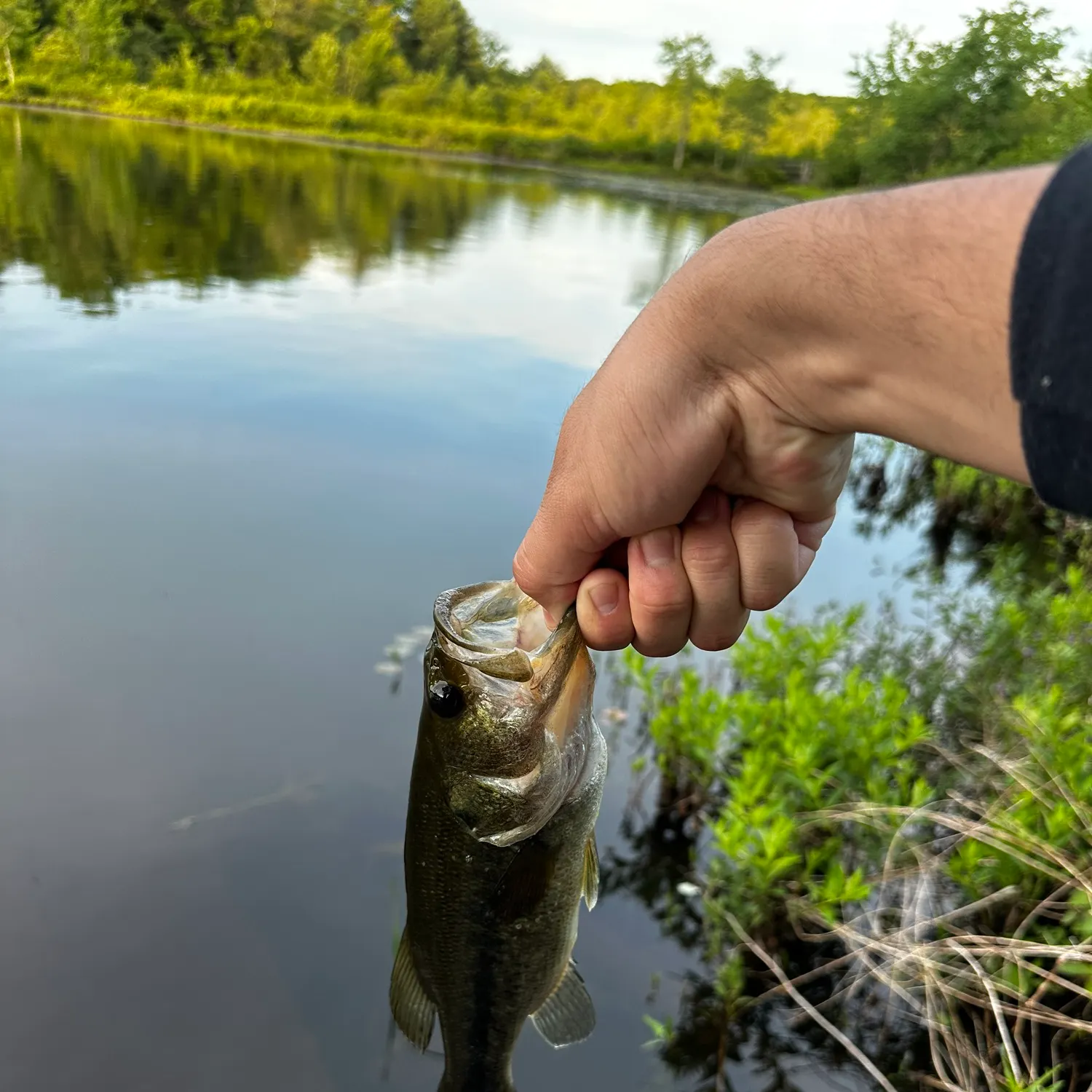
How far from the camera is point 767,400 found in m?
1.41

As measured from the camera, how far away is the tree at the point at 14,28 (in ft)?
154

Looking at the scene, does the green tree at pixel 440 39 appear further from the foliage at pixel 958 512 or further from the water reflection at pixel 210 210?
the foliage at pixel 958 512

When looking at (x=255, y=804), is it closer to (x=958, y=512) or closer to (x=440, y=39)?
(x=958, y=512)

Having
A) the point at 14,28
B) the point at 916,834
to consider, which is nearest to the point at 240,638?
the point at 916,834

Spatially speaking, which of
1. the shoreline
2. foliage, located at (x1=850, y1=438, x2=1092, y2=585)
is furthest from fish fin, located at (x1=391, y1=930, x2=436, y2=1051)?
the shoreline

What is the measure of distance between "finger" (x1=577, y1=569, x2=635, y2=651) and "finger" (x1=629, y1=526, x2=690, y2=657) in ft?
0.07

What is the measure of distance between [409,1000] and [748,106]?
6655cm

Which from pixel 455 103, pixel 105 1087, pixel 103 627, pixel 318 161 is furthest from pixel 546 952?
pixel 455 103

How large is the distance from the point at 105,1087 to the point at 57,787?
1685 mm

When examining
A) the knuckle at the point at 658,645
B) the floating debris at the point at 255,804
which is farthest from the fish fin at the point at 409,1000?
the floating debris at the point at 255,804

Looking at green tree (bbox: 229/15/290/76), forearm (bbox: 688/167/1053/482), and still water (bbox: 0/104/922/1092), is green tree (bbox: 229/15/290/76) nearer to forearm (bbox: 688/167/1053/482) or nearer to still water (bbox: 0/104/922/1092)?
still water (bbox: 0/104/922/1092)

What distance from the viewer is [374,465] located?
8.72m

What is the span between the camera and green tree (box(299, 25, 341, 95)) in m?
60.0

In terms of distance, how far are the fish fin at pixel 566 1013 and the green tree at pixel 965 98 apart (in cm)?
3079
